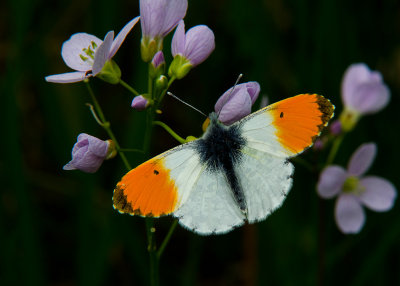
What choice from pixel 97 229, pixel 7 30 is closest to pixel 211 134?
pixel 97 229

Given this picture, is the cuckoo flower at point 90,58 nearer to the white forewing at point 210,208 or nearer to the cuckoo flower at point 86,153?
the cuckoo flower at point 86,153

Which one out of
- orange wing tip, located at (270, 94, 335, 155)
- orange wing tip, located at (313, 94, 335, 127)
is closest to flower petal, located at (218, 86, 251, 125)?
orange wing tip, located at (270, 94, 335, 155)

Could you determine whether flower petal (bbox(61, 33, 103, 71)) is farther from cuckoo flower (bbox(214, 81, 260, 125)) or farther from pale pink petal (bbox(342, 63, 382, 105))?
pale pink petal (bbox(342, 63, 382, 105))

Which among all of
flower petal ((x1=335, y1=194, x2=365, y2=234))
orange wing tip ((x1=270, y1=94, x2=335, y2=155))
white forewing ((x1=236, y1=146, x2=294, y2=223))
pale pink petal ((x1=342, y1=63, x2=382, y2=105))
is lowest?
flower petal ((x1=335, y1=194, x2=365, y2=234))

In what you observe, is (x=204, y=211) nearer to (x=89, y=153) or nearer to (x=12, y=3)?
(x=89, y=153)

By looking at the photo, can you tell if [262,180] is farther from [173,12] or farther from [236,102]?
[173,12]

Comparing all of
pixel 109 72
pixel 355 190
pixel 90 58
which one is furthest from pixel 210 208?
pixel 355 190
